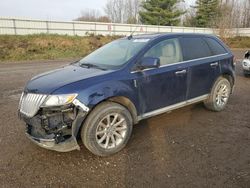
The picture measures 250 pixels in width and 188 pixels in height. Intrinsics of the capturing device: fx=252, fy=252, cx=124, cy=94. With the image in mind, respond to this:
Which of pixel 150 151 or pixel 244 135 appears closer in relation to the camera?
pixel 150 151

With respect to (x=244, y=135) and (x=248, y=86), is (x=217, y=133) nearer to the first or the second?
(x=244, y=135)

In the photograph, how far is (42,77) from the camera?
3.98 m

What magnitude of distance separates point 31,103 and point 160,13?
45.0 m

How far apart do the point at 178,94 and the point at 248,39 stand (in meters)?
42.2

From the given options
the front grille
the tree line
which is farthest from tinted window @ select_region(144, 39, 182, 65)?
the tree line

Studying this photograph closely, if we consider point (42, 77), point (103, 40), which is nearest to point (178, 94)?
point (42, 77)

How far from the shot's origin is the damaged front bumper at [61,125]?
3311 millimetres

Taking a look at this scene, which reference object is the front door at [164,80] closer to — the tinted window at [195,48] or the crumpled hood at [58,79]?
the tinted window at [195,48]

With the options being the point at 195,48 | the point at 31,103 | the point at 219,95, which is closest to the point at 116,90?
the point at 31,103

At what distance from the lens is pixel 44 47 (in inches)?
925

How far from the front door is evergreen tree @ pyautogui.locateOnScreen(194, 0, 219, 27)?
49.8 m

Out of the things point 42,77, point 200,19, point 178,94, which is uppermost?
point 200,19

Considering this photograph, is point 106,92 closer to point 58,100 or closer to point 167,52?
point 58,100

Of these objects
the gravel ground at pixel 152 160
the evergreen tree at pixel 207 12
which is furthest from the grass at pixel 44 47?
the evergreen tree at pixel 207 12
